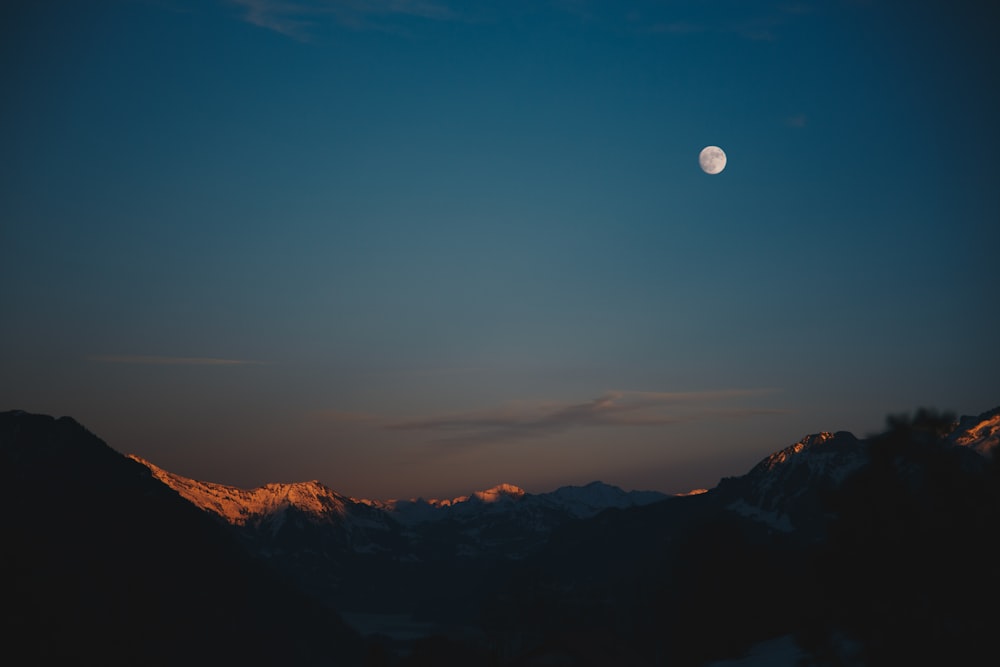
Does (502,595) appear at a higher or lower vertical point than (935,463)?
lower

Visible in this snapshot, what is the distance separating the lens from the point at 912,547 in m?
27.3

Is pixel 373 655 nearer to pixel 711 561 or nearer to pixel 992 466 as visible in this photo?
pixel 711 561

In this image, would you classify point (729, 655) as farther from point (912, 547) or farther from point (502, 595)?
point (502, 595)

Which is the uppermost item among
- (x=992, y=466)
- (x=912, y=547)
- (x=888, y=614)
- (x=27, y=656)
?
(x=992, y=466)

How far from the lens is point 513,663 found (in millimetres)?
95500

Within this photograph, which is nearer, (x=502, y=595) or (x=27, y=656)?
(x=27, y=656)

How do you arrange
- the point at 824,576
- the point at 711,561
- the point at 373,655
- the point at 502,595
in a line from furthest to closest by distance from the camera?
the point at 502,595, the point at 711,561, the point at 373,655, the point at 824,576

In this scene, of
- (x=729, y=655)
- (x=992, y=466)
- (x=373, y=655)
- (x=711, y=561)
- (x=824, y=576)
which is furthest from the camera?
(x=711, y=561)

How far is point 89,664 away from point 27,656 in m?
79.4

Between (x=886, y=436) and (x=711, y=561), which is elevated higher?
(x=886, y=436)

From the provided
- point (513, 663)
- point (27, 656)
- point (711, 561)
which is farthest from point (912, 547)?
point (711, 561)

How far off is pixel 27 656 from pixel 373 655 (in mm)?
41277

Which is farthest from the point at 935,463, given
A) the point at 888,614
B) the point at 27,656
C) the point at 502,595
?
the point at 502,595

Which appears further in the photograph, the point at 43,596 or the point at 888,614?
the point at 43,596
